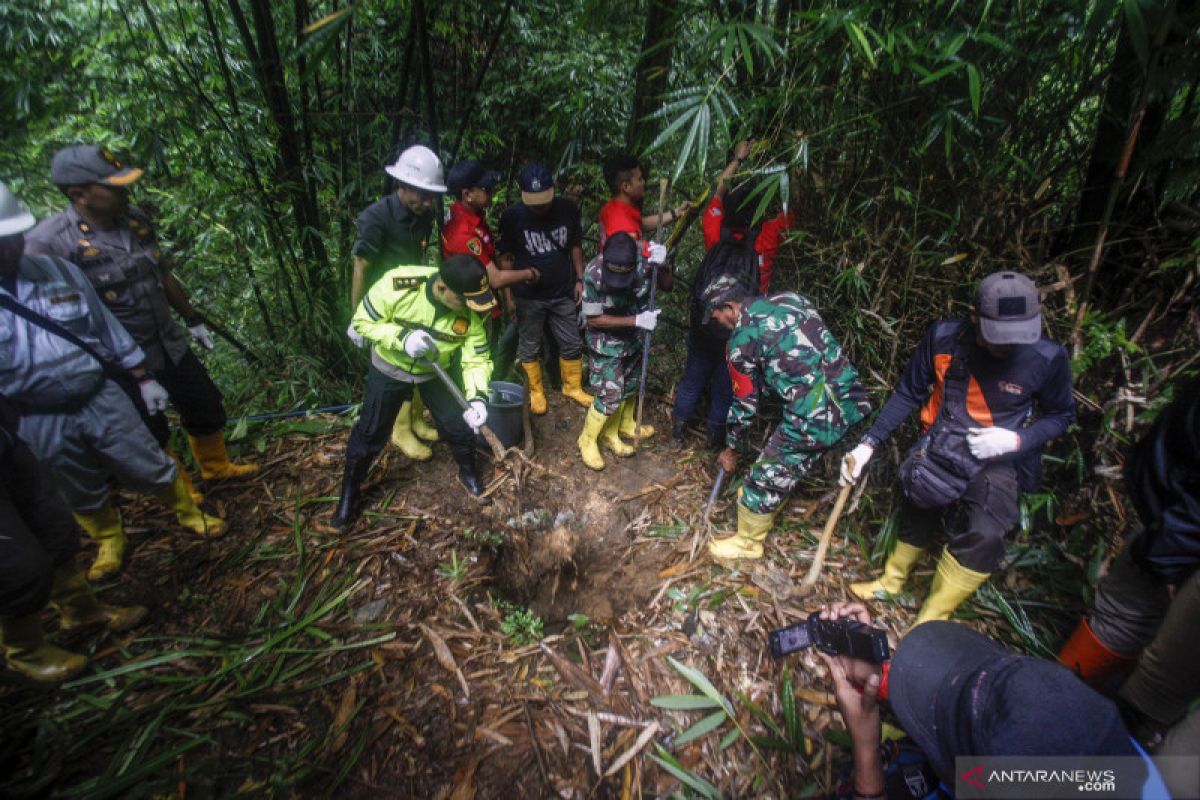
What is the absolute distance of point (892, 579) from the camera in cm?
283

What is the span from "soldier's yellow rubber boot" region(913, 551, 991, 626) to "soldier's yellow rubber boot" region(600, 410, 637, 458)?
210cm

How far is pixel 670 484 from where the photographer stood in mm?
3689

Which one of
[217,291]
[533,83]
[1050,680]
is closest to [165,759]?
[1050,680]

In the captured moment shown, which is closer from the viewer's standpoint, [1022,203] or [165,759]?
[165,759]

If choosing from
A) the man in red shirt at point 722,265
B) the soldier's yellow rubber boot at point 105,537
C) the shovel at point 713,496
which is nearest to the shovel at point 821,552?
the shovel at point 713,496

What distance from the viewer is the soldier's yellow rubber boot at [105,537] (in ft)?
9.05

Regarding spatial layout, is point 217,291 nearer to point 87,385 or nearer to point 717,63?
point 87,385

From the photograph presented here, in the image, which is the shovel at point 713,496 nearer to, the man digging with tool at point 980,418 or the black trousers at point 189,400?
the man digging with tool at point 980,418

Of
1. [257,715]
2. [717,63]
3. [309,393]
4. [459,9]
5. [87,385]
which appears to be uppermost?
[459,9]

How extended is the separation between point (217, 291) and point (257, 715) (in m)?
3.92

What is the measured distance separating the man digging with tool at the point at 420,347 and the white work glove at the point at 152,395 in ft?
3.21

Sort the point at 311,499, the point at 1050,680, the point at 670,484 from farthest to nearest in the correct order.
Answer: the point at 670,484 → the point at 311,499 → the point at 1050,680

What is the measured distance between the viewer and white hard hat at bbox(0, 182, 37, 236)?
6.46 feet

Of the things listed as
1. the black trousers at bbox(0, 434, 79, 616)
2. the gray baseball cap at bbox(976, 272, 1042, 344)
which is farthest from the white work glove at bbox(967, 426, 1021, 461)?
the black trousers at bbox(0, 434, 79, 616)
